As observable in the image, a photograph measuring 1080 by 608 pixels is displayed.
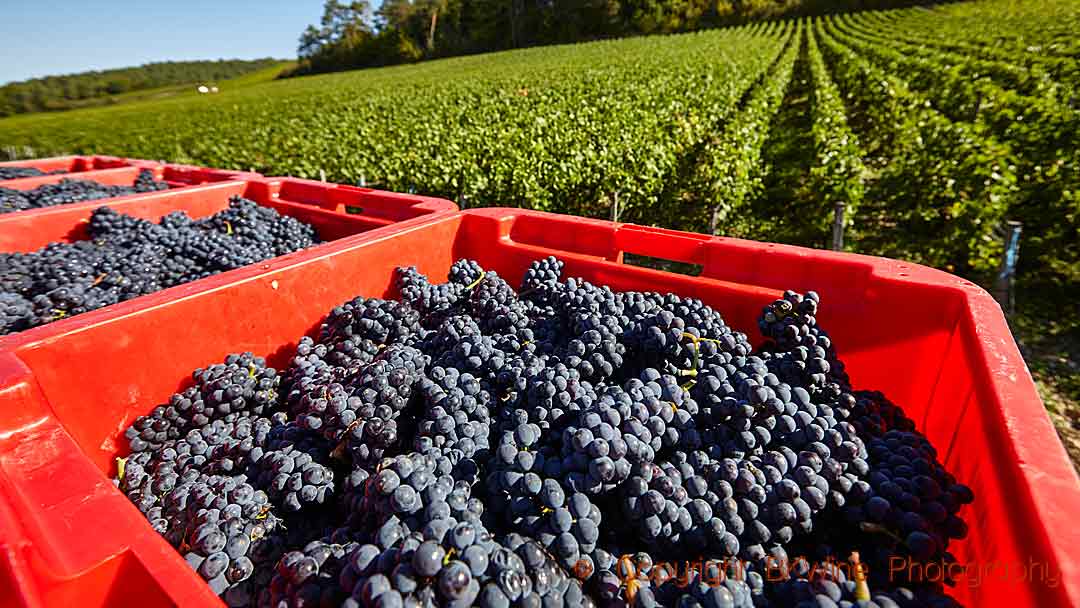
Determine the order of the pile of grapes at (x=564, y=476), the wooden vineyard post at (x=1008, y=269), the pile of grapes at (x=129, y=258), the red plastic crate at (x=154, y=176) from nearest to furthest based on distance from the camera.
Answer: the pile of grapes at (x=564, y=476) < the pile of grapes at (x=129, y=258) < the red plastic crate at (x=154, y=176) < the wooden vineyard post at (x=1008, y=269)

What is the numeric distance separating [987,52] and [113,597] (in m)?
24.4

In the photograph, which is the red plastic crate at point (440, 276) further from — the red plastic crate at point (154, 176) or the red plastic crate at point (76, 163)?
the red plastic crate at point (76, 163)

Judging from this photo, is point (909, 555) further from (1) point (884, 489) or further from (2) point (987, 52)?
(2) point (987, 52)

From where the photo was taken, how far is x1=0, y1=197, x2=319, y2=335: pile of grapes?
5.91ft

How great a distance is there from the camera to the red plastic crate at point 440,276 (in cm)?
73

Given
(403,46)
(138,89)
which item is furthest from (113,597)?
(138,89)

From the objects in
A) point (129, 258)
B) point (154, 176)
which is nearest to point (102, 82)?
point (154, 176)

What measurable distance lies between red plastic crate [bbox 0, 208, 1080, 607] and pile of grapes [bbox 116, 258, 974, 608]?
0.11 metres

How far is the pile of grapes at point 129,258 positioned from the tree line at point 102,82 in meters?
82.9

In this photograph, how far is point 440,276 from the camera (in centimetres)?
226

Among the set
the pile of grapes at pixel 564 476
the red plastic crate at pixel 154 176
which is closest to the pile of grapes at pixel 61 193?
the red plastic crate at pixel 154 176

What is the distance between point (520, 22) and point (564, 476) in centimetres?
6652

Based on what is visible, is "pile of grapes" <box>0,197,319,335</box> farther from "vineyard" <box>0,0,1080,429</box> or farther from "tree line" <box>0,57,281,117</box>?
"tree line" <box>0,57,281,117</box>

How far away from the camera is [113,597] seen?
2.50 ft
